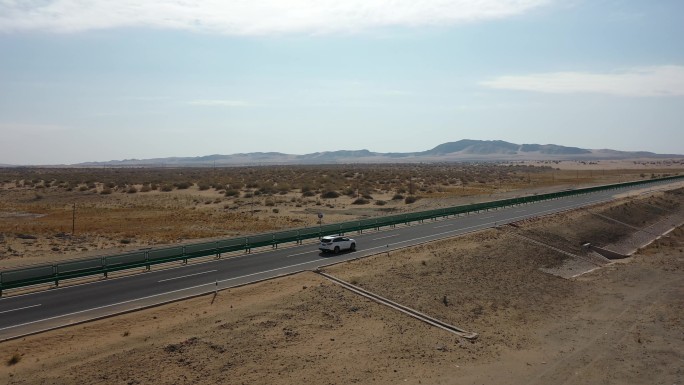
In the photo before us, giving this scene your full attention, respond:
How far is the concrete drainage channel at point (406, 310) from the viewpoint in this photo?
25.8 meters

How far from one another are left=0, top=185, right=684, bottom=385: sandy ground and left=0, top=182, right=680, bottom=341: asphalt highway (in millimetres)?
1264

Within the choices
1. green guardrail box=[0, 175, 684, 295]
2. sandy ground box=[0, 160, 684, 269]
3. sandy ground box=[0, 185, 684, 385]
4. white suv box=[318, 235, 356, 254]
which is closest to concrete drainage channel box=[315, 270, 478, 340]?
sandy ground box=[0, 185, 684, 385]

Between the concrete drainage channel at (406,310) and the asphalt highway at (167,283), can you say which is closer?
the asphalt highway at (167,283)

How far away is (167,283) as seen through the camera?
94.6ft

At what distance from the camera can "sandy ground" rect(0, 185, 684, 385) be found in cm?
1992

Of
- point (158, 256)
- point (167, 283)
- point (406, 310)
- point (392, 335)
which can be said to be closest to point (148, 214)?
point (158, 256)

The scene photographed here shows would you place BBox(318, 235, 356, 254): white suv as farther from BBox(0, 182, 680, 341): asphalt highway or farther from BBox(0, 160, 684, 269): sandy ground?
BBox(0, 160, 684, 269): sandy ground

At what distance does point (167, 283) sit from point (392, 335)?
12581mm

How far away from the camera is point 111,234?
158 ft

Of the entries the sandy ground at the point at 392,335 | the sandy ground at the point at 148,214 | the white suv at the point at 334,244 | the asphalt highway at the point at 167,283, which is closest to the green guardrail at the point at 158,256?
the asphalt highway at the point at 167,283

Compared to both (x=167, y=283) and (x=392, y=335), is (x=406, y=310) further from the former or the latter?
(x=167, y=283)

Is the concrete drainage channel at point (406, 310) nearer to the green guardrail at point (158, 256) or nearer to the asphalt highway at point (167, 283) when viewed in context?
the asphalt highway at point (167, 283)

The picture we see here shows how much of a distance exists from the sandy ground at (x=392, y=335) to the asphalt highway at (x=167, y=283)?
1.26 meters

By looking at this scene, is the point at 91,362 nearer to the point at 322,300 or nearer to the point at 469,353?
the point at 322,300
